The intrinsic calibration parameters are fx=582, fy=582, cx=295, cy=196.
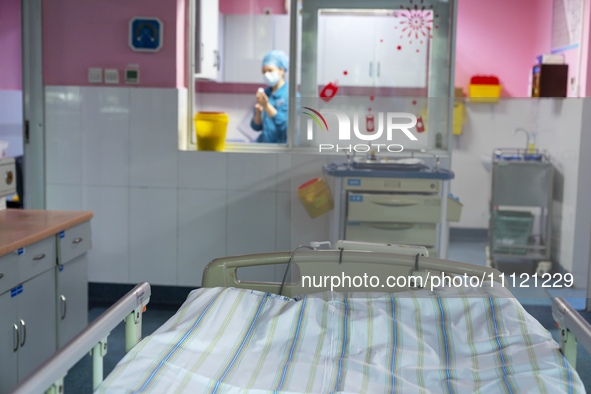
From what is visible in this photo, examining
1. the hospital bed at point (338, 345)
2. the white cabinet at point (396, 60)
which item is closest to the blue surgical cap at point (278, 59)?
the white cabinet at point (396, 60)

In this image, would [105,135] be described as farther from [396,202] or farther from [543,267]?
[543,267]

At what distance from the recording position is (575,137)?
10.6 ft

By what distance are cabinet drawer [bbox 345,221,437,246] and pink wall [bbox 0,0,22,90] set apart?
2.14 meters

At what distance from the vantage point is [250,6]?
3.29 meters

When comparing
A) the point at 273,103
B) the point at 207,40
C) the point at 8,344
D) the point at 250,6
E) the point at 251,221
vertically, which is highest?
the point at 250,6

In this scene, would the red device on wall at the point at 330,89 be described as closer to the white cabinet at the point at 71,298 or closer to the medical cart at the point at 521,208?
the medical cart at the point at 521,208

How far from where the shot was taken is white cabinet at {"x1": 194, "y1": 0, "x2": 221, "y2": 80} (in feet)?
10.9

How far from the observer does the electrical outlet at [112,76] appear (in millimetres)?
3246

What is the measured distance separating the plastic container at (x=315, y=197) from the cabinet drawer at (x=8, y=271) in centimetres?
109

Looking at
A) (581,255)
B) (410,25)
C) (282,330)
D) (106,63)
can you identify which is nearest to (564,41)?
(410,25)

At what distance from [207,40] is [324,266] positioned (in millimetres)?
2205

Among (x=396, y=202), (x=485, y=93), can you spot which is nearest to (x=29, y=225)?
(x=396, y=202)

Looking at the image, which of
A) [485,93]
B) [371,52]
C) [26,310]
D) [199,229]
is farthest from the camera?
[485,93]

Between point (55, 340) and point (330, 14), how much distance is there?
2.15 m
